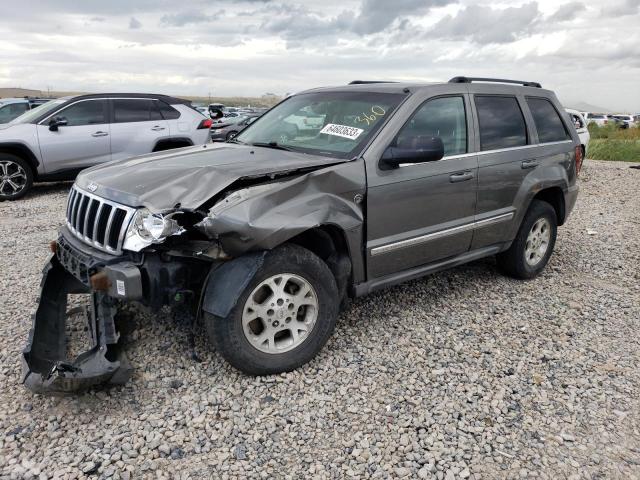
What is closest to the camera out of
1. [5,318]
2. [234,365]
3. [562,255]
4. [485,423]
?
[485,423]

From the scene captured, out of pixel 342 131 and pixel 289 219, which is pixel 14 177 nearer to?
pixel 342 131

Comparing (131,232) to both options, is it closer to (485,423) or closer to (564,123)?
(485,423)

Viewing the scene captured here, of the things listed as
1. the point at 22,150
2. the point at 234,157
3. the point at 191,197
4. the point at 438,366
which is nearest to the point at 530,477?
the point at 438,366

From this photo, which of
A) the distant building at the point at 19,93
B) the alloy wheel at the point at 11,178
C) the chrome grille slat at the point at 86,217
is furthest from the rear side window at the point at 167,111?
the distant building at the point at 19,93

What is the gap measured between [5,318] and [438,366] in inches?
130

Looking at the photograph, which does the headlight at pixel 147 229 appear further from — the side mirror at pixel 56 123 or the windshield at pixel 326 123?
the side mirror at pixel 56 123

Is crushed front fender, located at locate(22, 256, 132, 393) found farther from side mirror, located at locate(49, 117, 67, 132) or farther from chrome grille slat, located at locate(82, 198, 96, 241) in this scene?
side mirror, located at locate(49, 117, 67, 132)

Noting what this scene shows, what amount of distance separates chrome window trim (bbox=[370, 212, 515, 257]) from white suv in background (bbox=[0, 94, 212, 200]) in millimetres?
6973

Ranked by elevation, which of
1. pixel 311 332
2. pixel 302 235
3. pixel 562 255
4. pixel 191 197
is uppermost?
pixel 191 197

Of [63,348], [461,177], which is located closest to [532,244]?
[461,177]

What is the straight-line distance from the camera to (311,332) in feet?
11.3

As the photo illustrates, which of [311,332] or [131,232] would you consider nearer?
[131,232]

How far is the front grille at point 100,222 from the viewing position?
122 inches

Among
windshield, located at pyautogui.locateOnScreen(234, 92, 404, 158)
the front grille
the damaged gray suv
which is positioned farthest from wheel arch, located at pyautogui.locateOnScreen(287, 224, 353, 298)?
the front grille
